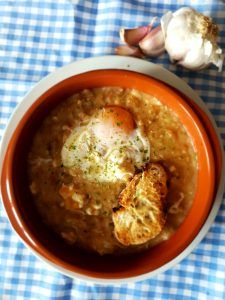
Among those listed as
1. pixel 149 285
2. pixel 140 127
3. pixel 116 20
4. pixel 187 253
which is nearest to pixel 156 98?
pixel 140 127

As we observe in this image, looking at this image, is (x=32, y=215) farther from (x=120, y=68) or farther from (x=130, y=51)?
(x=130, y=51)

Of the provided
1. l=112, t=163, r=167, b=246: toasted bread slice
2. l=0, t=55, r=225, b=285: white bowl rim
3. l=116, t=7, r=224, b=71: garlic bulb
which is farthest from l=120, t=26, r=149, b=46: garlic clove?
l=112, t=163, r=167, b=246: toasted bread slice

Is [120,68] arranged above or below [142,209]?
above

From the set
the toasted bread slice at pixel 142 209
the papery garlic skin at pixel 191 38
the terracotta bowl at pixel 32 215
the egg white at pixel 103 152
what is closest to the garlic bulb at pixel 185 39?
the papery garlic skin at pixel 191 38

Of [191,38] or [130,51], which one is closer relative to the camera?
[191,38]

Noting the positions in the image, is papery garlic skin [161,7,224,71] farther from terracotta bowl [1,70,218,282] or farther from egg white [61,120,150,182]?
egg white [61,120,150,182]

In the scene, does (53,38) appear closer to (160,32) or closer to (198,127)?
(160,32)

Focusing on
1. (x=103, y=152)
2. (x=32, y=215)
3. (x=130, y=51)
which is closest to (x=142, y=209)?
(x=103, y=152)
